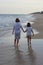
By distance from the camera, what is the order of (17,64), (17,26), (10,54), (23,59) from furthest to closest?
1. (17,26)
2. (10,54)
3. (23,59)
4. (17,64)

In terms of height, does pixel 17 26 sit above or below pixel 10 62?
above

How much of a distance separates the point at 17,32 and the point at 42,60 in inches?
128

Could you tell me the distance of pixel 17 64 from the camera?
7.90 m

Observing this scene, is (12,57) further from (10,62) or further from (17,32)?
(17,32)

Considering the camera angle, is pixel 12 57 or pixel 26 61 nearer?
pixel 26 61

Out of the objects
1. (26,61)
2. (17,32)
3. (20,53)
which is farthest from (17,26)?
(26,61)

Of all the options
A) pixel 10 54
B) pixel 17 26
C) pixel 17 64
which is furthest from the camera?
pixel 17 26

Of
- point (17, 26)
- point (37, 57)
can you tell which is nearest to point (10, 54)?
point (37, 57)

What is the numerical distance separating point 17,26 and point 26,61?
127 inches

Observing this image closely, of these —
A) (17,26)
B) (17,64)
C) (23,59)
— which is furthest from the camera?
(17,26)

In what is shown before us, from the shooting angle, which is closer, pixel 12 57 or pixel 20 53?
pixel 12 57

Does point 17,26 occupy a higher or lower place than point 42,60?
higher

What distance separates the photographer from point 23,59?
341 inches

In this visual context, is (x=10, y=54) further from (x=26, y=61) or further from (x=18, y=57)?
(x=26, y=61)
